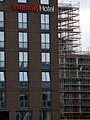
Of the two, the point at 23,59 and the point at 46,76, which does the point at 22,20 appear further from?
the point at 46,76

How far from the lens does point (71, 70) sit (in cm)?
11388

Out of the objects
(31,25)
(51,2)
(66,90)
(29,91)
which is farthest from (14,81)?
(66,90)

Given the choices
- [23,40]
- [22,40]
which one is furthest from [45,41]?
[22,40]

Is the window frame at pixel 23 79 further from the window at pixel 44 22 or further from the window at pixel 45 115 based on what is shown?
the window at pixel 44 22

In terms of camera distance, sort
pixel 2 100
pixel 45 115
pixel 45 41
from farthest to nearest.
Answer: pixel 45 41 → pixel 45 115 → pixel 2 100

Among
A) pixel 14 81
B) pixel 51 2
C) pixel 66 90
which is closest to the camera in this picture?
pixel 14 81

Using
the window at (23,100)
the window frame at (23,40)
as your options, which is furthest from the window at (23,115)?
the window frame at (23,40)

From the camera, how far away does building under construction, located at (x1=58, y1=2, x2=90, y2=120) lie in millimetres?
113125

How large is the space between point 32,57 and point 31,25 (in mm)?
3480

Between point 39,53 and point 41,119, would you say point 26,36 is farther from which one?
point 41,119

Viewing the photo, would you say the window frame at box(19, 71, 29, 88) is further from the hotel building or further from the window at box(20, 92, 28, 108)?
the window at box(20, 92, 28, 108)

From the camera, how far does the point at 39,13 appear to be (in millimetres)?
58156

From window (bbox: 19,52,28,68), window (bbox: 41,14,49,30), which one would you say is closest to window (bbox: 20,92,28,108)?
window (bbox: 19,52,28,68)

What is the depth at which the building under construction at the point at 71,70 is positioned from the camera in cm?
11312
